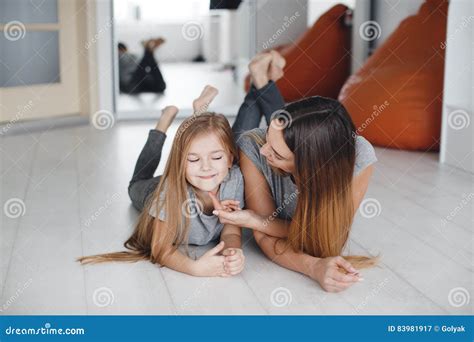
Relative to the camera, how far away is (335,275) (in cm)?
163

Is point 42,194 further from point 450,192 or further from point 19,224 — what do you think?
point 450,192

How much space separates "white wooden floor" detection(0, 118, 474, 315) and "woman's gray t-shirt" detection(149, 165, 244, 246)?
140mm

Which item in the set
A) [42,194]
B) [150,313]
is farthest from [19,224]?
[150,313]

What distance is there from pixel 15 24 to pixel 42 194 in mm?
1700

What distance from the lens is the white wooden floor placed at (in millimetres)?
1608

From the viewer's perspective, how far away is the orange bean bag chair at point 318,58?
4.59 meters

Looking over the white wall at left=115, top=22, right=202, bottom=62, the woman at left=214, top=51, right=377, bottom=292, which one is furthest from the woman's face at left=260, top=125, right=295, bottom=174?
the white wall at left=115, top=22, right=202, bottom=62

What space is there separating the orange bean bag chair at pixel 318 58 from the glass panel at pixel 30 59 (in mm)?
1438

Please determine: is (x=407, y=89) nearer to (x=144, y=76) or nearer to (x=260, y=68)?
(x=260, y=68)

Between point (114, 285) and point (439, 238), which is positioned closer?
point (114, 285)

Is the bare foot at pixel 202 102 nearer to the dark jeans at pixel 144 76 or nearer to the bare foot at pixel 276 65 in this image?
the bare foot at pixel 276 65

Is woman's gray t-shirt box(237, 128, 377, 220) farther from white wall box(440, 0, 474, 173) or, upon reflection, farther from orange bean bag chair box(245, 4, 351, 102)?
orange bean bag chair box(245, 4, 351, 102)

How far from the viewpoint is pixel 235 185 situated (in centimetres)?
187

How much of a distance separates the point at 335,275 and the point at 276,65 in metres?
0.96
